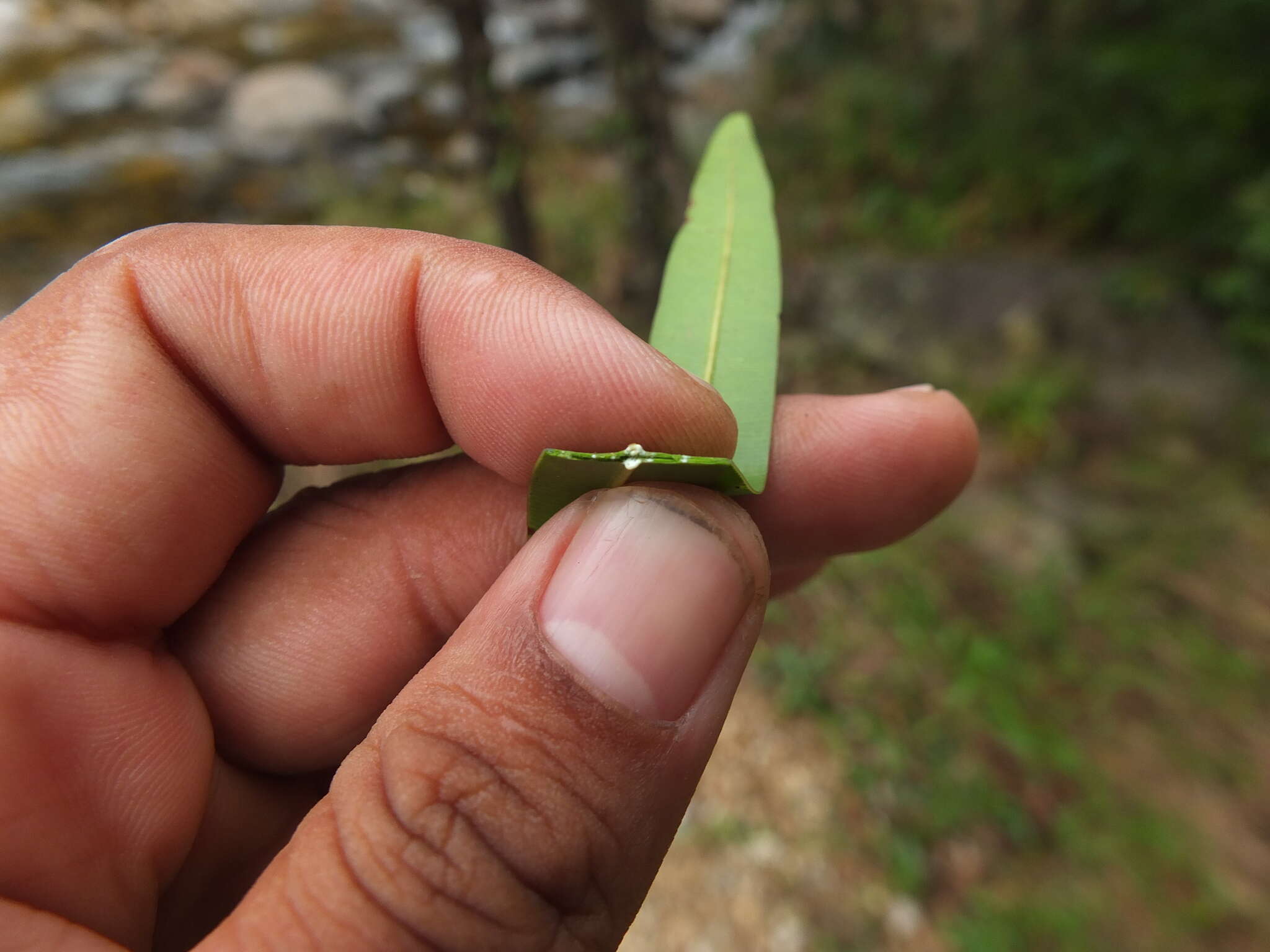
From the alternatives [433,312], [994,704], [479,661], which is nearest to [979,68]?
[994,704]

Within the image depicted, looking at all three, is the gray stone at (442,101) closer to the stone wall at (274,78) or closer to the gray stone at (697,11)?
the stone wall at (274,78)

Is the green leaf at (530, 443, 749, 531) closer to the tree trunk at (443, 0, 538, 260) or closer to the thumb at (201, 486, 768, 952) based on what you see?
the thumb at (201, 486, 768, 952)

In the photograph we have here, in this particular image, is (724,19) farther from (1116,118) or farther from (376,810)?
(376,810)

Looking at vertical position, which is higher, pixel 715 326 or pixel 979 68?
pixel 715 326

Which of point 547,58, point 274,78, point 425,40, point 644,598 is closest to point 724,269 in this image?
point 644,598

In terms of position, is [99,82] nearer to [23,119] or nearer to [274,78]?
[23,119]

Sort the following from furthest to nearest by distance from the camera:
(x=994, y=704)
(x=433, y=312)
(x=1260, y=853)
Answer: (x=994, y=704) < (x=1260, y=853) < (x=433, y=312)

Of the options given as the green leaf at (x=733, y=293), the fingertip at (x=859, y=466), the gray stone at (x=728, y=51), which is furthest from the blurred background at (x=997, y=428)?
the green leaf at (x=733, y=293)
